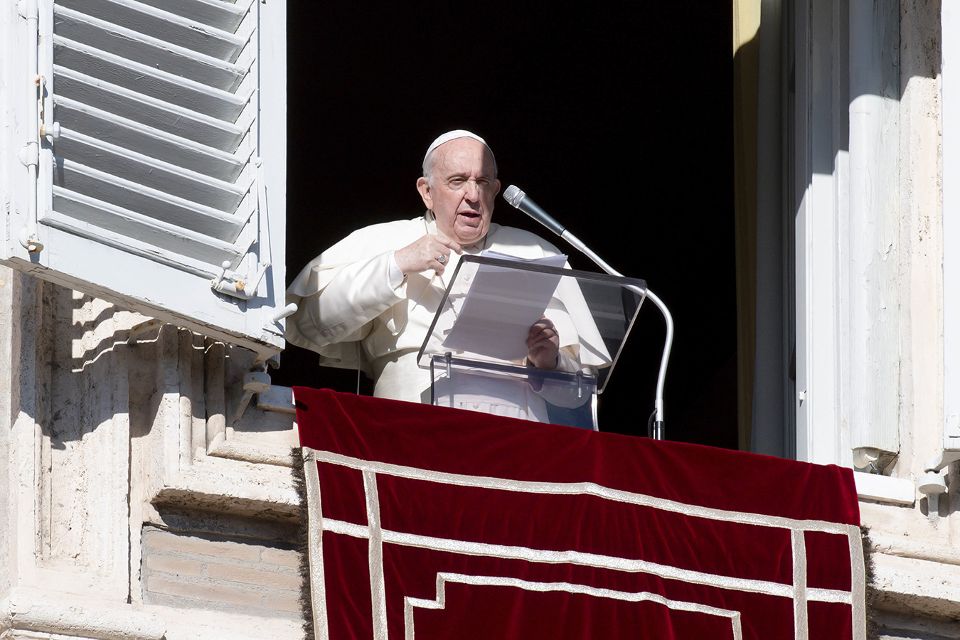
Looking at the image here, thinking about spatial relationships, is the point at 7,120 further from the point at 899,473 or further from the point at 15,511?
the point at 899,473

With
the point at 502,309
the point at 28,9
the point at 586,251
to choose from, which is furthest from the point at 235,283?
the point at 586,251

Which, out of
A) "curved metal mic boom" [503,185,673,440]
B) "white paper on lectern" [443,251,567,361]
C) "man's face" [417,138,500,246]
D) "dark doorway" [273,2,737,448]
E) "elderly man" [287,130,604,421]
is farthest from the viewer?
"dark doorway" [273,2,737,448]

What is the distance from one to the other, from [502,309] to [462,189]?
1016 mm

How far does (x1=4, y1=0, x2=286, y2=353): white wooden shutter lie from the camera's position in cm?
602

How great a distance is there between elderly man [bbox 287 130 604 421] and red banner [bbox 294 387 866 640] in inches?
11.9

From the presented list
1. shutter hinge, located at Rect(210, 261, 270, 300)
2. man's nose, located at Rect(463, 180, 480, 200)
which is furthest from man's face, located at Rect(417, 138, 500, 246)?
shutter hinge, located at Rect(210, 261, 270, 300)

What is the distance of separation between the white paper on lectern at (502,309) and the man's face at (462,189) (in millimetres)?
848

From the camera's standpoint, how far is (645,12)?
413 inches

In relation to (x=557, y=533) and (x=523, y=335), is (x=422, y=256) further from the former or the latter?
(x=557, y=533)

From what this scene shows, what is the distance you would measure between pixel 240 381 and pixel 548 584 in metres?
0.92

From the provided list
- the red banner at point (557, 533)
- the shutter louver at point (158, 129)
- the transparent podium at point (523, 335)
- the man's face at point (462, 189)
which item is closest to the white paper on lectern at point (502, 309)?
the transparent podium at point (523, 335)

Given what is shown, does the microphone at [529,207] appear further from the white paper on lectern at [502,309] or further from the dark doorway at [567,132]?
the dark doorway at [567,132]

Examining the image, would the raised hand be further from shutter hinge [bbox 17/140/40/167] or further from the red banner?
shutter hinge [bbox 17/140/40/167]

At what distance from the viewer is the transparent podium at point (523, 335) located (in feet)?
20.9
